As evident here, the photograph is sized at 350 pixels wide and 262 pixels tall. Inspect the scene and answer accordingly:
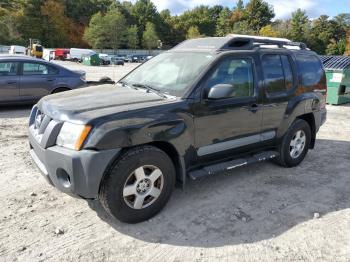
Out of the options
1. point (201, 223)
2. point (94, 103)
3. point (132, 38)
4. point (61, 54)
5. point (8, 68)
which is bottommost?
point (201, 223)

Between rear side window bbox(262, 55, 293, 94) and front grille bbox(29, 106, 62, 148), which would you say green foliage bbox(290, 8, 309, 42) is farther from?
front grille bbox(29, 106, 62, 148)

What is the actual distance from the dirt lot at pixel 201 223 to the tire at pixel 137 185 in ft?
0.57

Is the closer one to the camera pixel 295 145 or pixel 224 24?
pixel 295 145

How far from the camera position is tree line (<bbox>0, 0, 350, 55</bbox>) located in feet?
253

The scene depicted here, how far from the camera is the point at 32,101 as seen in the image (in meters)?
9.65

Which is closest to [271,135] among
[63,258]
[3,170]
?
[63,258]

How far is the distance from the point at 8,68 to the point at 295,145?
23.5 feet

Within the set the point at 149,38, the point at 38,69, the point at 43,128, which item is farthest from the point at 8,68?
the point at 149,38

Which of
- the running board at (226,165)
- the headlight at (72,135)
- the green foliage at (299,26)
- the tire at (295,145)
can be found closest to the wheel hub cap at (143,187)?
the running board at (226,165)

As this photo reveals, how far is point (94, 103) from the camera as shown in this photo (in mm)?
3865

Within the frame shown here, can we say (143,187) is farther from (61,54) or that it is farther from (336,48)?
(336,48)

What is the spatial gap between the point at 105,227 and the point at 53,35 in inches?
3311

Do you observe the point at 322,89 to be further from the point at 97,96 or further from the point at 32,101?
the point at 32,101

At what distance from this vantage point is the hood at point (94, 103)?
3566 millimetres
